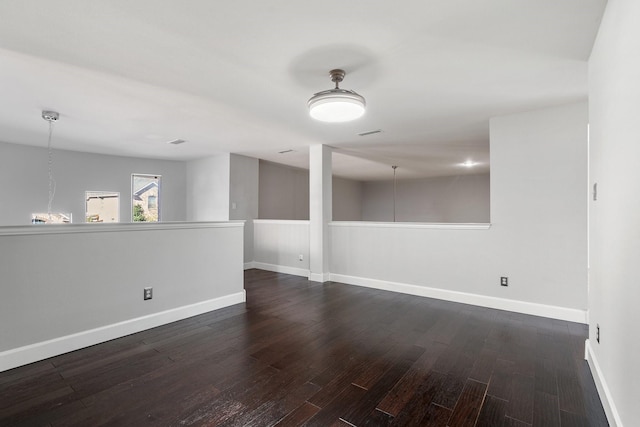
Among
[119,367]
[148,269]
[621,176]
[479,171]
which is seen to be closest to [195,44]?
[148,269]

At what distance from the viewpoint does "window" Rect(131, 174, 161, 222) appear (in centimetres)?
639

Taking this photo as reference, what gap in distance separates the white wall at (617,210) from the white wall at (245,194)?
5382 millimetres

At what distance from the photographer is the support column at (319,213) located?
16.9ft

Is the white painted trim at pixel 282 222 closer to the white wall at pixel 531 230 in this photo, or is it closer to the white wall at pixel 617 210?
the white wall at pixel 531 230

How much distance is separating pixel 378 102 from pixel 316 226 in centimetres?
255

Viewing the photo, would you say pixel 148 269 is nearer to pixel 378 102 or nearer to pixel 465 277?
pixel 378 102

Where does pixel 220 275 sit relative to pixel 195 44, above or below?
below

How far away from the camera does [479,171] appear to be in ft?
29.0

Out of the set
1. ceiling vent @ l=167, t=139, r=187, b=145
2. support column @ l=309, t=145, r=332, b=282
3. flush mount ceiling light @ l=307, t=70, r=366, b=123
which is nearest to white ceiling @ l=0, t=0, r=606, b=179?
flush mount ceiling light @ l=307, t=70, r=366, b=123

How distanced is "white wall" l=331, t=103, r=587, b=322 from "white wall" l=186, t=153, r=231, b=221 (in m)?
4.08

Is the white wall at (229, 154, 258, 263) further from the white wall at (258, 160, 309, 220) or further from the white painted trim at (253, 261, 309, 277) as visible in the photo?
the white wall at (258, 160, 309, 220)

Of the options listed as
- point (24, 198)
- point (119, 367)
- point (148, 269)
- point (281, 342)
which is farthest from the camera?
point (24, 198)

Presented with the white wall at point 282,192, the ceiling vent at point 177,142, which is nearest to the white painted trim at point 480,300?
the white wall at point 282,192

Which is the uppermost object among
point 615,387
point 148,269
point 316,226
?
point 316,226
